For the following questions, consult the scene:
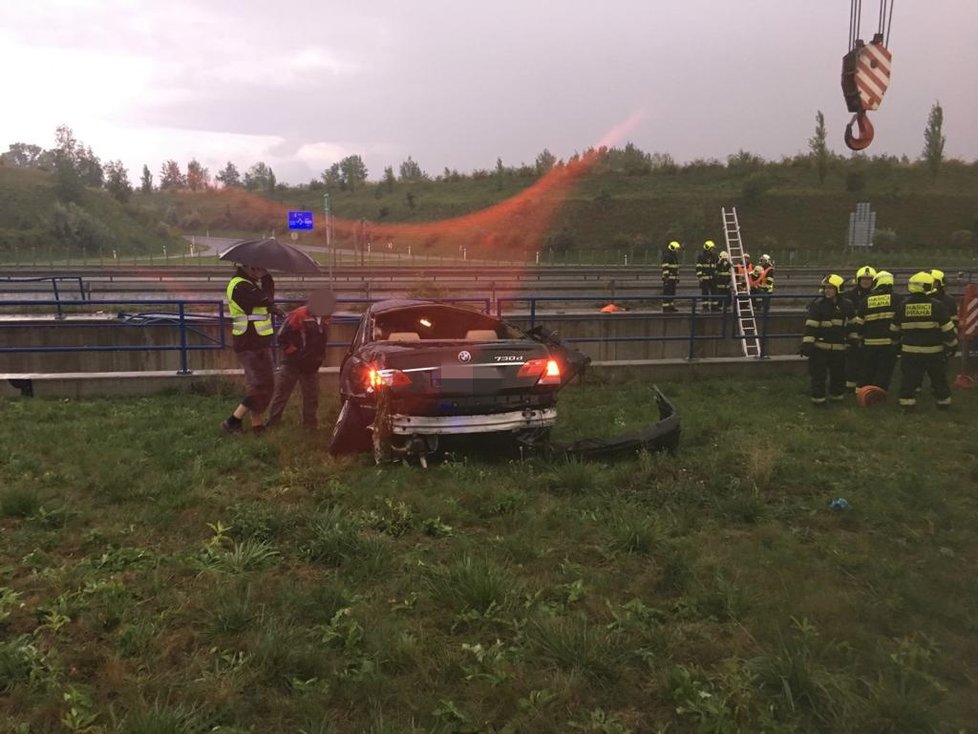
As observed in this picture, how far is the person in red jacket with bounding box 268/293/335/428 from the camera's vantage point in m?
7.20

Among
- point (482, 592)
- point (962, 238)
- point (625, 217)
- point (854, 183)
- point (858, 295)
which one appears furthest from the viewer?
point (625, 217)

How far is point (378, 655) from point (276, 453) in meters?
3.65

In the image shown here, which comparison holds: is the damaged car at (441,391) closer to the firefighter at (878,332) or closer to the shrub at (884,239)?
the firefighter at (878,332)

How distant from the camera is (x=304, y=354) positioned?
24.1 ft

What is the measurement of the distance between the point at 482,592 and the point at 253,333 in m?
4.37

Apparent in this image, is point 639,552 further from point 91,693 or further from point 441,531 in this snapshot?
point 91,693

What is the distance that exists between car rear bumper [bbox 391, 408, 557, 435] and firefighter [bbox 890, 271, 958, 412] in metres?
5.54

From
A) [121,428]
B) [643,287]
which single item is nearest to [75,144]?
[643,287]

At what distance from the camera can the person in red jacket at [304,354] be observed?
7199mm

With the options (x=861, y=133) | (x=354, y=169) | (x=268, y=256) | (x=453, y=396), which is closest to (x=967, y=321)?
(x=861, y=133)

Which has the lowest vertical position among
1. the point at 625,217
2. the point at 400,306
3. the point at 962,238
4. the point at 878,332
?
the point at 878,332

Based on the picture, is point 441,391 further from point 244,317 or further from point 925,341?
point 925,341

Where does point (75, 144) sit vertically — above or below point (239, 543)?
above

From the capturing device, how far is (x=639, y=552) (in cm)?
439
